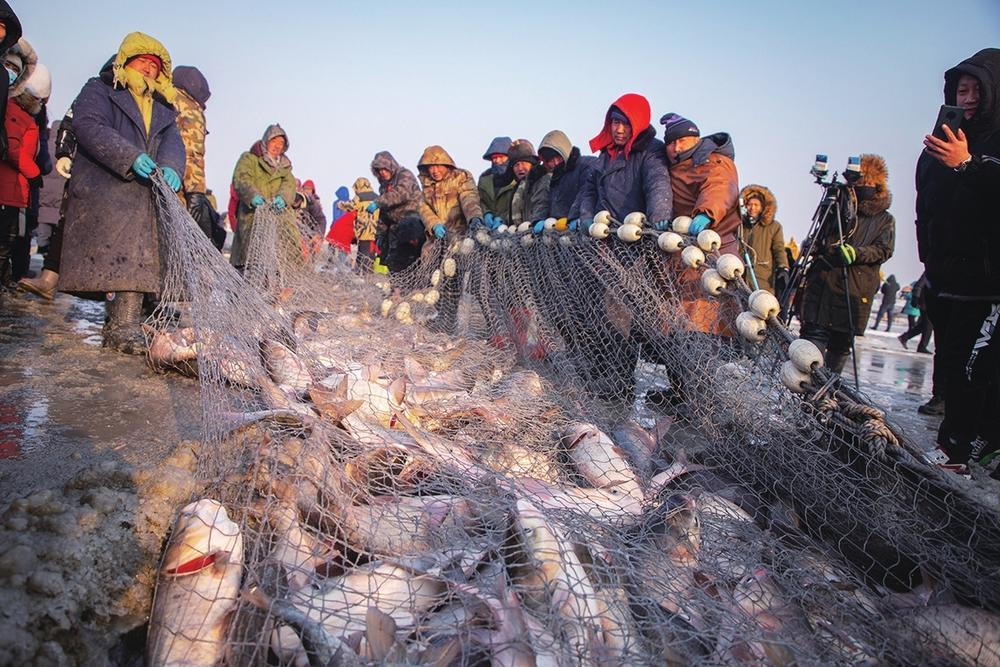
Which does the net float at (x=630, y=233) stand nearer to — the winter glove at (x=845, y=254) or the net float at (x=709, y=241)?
the net float at (x=709, y=241)

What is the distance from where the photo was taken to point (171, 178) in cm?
402

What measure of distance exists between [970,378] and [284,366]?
4.10 meters

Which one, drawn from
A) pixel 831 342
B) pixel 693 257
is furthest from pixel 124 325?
pixel 831 342

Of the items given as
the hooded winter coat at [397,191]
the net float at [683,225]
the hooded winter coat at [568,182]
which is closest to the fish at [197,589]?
the net float at [683,225]

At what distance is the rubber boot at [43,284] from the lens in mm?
5715

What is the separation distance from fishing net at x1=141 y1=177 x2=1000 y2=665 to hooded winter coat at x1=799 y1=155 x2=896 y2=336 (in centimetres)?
268

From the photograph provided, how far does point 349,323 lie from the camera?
5.13m

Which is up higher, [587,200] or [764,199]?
[764,199]

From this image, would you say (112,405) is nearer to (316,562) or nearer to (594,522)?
(316,562)

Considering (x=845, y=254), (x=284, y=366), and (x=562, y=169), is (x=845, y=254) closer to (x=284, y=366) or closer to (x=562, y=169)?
(x=562, y=169)

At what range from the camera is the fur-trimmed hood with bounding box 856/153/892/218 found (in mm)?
5898

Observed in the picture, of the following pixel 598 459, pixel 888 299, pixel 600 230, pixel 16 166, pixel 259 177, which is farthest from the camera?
pixel 888 299

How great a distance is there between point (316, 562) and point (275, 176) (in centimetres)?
677

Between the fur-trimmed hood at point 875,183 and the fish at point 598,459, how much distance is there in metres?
4.65
